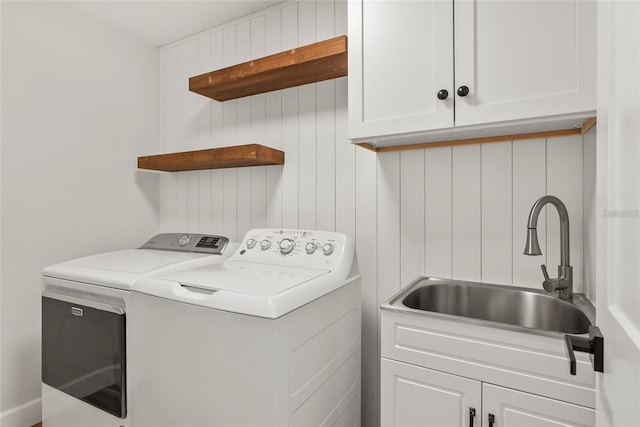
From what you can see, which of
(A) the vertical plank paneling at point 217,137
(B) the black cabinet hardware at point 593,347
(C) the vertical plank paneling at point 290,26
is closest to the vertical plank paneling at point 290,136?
(C) the vertical plank paneling at point 290,26

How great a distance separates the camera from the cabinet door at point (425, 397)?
3.64 feet

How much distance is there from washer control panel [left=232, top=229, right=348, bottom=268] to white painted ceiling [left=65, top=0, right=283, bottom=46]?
142 centimetres

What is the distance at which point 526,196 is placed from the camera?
1.45 meters

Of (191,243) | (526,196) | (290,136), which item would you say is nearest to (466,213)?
(526,196)

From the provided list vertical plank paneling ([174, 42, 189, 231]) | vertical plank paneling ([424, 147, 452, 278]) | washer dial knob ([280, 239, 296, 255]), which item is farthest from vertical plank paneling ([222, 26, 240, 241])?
vertical plank paneling ([424, 147, 452, 278])

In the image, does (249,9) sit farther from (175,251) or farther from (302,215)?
(175,251)

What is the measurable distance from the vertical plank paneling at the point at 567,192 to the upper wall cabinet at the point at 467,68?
0.12m

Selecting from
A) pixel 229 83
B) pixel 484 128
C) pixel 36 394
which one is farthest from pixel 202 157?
pixel 36 394

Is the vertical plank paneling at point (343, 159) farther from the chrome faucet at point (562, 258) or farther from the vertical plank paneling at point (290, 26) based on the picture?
the chrome faucet at point (562, 258)

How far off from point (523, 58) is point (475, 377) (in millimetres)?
1071

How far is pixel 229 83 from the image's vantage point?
1.98 metres

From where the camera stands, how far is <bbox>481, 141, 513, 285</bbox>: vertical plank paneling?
148 cm

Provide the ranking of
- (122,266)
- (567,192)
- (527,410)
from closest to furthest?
1. (527,410)
2. (567,192)
3. (122,266)

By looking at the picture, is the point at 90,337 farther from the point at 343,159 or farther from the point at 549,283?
the point at 549,283
